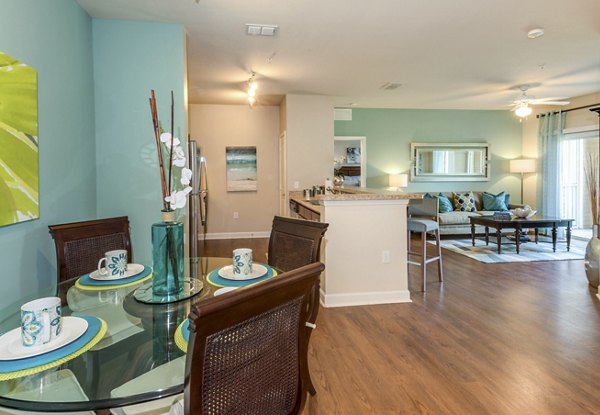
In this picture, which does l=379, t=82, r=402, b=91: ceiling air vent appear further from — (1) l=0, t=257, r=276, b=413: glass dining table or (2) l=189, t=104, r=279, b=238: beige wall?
(1) l=0, t=257, r=276, b=413: glass dining table

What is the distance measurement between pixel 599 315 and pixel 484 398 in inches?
75.5

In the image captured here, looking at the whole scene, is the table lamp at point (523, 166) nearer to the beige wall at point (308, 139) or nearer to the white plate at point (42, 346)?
the beige wall at point (308, 139)

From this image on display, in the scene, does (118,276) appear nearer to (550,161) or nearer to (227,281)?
(227,281)

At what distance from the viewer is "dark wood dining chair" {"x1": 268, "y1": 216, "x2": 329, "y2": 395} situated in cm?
185

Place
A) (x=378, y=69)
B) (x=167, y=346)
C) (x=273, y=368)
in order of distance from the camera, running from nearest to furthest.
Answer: (x=273, y=368) < (x=167, y=346) < (x=378, y=69)

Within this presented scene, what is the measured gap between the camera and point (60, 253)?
6.24ft

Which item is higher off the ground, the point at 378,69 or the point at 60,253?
the point at 378,69

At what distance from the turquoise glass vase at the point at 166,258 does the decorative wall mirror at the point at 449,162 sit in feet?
22.2

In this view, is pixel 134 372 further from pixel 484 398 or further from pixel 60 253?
pixel 484 398

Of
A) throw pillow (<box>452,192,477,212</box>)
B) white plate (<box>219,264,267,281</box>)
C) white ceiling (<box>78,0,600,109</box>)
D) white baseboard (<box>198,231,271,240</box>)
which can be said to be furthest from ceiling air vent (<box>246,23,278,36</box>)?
throw pillow (<box>452,192,477,212</box>)

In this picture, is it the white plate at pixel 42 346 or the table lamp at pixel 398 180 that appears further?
the table lamp at pixel 398 180

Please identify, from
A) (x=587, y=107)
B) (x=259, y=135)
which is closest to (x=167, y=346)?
(x=259, y=135)

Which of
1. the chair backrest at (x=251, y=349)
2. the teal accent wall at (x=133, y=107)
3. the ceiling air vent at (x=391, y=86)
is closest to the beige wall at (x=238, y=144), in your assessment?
the ceiling air vent at (x=391, y=86)

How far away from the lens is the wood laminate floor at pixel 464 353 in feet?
6.27
